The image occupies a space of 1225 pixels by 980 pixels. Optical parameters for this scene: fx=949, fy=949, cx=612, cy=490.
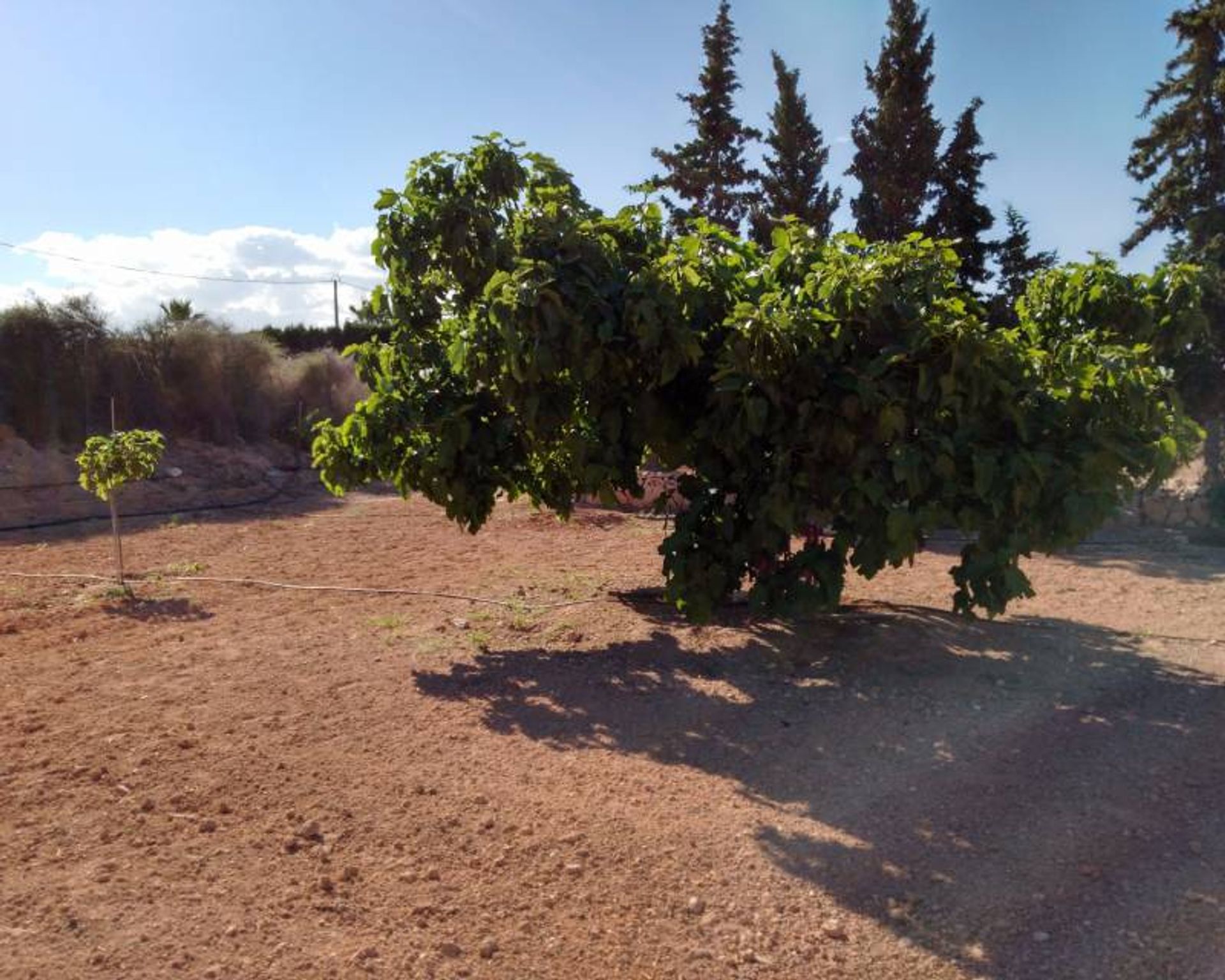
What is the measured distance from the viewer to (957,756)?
13.5 feet

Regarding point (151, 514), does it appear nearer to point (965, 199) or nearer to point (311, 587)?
point (311, 587)

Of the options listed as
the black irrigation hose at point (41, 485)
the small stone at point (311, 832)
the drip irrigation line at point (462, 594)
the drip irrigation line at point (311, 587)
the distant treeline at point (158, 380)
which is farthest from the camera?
the distant treeline at point (158, 380)

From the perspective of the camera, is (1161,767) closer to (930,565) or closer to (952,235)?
(930,565)

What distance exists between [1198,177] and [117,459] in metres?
14.2

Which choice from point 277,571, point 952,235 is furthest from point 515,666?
point 952,235

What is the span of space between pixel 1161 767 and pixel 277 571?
7291 millimetres

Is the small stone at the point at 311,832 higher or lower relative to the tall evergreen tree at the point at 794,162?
lower

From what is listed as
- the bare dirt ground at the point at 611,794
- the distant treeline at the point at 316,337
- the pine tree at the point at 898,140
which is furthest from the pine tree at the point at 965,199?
the distant treeline at the point at 316,337

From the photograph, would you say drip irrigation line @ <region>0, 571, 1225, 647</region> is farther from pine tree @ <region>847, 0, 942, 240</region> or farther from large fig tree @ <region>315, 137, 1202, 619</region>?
pine tree @ <region>847, 0, 942, 240</region>

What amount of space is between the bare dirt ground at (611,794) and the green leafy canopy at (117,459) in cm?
150

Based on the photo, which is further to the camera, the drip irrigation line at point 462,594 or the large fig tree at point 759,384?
the drip irrigation line at point 462,594

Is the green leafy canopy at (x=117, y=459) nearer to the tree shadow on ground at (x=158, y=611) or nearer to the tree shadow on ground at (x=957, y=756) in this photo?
the tree shadow on ground at (x=158, y=611)

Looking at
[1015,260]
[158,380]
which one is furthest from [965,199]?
[158,380]

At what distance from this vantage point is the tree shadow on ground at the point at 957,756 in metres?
2.89
